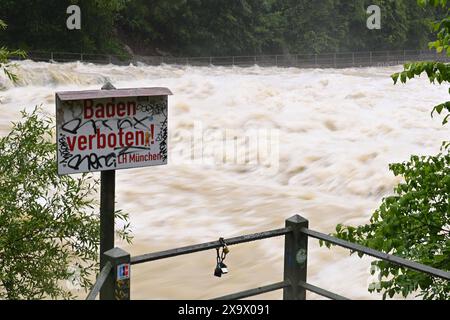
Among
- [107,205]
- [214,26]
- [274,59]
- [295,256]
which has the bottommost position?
[295,256]

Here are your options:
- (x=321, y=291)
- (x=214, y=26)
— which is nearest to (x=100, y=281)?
(x=321, y=291)

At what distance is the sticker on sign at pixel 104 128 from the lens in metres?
4.27

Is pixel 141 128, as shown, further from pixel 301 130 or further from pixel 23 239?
pixel 301 130

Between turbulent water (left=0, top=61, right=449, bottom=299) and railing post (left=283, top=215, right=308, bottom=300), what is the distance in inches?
183

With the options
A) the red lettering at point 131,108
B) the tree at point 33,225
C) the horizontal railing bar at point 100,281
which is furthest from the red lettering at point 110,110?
the tree at point 33,225

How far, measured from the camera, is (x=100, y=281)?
3.41m

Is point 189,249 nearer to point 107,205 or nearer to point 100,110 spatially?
point 107,205

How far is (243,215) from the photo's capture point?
42.9 feet

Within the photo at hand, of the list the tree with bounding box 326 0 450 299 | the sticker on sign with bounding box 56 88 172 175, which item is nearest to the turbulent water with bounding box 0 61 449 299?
the tree with bounding box 326 0 450 299

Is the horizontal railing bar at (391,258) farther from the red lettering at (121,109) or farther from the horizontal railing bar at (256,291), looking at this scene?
the red lettering at (121,109)

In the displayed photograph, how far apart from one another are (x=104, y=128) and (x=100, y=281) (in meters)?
1.21

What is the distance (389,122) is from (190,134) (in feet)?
18.1

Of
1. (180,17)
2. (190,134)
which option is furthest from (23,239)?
(180,17)

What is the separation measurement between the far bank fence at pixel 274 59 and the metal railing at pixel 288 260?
3298 centimetres
